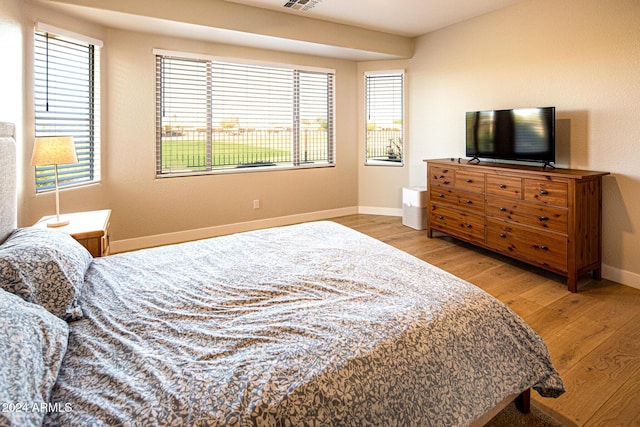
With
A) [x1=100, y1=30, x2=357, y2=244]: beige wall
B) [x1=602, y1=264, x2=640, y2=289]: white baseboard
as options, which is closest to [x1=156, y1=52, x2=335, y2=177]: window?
[x1=100, y1=30, x2=357, y2=244]: beige wall

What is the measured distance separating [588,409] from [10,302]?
251cm

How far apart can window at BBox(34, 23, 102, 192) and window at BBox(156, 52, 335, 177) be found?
67cm

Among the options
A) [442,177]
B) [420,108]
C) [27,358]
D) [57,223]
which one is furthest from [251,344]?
[420,108]

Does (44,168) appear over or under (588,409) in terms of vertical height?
over

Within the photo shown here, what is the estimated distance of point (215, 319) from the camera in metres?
1.46

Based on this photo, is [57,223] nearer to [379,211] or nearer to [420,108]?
[379,211]

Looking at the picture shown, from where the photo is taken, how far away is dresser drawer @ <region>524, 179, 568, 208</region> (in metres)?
3.14

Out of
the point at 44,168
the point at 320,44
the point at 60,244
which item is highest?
the point at 320,44

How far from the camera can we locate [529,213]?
3439 millimetres

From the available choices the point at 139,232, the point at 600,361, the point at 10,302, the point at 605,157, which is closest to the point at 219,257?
the point at 10,302

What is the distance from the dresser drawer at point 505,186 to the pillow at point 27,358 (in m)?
3.68

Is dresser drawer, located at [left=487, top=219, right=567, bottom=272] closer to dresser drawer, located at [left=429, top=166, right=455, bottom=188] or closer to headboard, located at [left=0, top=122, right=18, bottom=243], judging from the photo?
dresser drawer, located at [left=429, top=166, right=455, bottom=188]

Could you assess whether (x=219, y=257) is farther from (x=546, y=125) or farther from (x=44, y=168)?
(x=546, y=125)

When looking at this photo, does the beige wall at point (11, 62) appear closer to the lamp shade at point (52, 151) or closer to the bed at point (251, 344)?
the lamp shade at point (52, 151)
